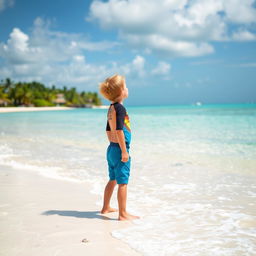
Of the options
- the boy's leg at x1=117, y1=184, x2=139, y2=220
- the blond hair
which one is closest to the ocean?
the boy's leg at x1=117, y1=184, x2=139, y2=220

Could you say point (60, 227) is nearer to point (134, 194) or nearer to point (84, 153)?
point (134, 194)

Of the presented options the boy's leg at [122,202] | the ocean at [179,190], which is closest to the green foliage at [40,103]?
the ocean at [179,190]

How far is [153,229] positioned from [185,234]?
342 mm

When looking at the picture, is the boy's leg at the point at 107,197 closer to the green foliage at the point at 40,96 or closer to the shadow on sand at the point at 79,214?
the shadow on sand at the point at 79,214

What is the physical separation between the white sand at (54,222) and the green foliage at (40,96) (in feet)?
284

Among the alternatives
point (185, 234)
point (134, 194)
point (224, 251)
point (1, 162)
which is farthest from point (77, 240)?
point (1, 162)

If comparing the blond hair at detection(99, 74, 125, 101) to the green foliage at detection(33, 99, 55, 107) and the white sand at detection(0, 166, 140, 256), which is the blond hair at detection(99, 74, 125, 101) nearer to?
the white sand at detection(0, 166, 140, 256)

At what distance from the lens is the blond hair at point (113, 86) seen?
3373 mm

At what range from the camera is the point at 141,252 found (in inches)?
101

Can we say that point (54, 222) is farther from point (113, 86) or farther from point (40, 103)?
point (40, 103)

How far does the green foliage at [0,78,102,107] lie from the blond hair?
87811mm

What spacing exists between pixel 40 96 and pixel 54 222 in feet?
342

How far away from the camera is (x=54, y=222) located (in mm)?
3250

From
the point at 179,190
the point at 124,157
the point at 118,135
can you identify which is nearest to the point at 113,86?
Result: the point at 118,135
